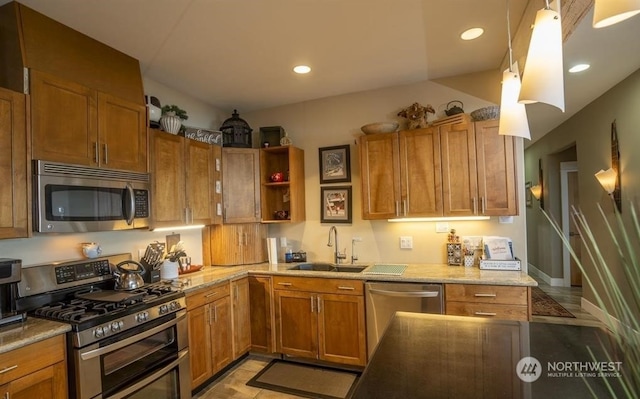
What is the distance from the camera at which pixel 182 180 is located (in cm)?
312

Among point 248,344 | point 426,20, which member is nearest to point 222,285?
point 248,344

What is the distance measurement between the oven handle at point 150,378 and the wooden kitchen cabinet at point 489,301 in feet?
6.73

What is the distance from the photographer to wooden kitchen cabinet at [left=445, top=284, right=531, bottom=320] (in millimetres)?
2590

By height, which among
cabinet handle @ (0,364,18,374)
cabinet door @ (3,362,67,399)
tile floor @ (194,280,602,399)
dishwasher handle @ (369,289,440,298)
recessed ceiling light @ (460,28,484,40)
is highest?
recessed ceiling light @ (460,28,484,40)

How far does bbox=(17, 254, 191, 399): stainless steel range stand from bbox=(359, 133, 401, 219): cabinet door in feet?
6.19

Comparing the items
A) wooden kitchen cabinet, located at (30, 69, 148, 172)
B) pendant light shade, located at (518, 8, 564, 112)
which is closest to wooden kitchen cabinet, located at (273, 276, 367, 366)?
wooden kitchen cabinet, located at (30, 69, 148, 172)

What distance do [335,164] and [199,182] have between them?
1.44 m

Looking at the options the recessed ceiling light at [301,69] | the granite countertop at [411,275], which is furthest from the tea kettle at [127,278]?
the recessed ceiling light at [301,69]

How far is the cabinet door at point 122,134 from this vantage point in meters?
2.42

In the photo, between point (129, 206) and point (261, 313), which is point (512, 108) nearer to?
point (129, 206)

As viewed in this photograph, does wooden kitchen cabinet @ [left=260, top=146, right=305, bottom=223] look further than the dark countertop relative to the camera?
Yes

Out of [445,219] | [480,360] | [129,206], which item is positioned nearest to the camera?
[480,360]

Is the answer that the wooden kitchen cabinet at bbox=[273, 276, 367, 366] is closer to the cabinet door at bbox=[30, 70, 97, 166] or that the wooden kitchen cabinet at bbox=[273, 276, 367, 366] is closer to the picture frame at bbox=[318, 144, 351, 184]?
the picture frame at bbox=[318, 144, 351, 184]

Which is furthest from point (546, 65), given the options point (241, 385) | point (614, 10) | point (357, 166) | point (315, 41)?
point (241, 385)
